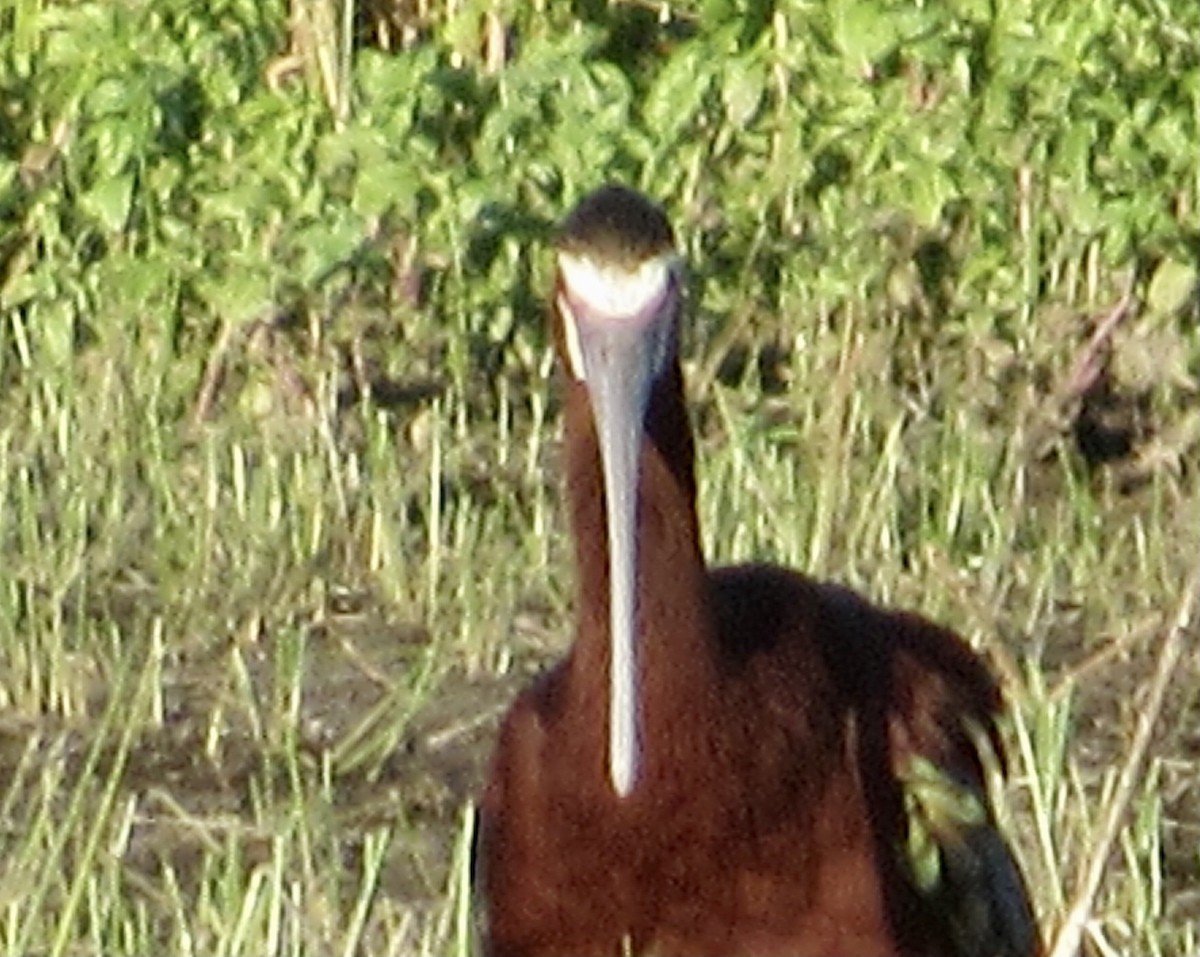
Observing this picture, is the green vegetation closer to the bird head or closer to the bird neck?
the bird neck

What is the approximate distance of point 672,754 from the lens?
547cm

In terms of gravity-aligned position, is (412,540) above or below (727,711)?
below

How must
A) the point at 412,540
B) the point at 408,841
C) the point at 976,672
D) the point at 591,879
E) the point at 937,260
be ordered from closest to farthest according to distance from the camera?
the point at 591,879 < the point at 976,672 < the point at 408,841 < the point at 412,540 < the point at 937,260

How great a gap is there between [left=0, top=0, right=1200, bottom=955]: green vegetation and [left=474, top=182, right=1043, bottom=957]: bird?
103cm

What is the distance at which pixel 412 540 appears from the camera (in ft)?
26.2

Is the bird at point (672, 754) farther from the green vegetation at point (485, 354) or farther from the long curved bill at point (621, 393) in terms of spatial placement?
the green vegetation at point (485, 354)

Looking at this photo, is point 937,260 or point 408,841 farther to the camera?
point 937,260

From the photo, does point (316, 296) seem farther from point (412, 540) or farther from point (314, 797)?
point (314, 797)

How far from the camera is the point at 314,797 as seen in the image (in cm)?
679

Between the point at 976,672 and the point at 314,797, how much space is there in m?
1.15

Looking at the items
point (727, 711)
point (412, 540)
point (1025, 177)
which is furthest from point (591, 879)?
point (1025, 177)

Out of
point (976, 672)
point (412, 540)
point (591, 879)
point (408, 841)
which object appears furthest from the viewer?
point (412, 540)

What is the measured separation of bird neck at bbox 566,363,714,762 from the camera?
217 inches

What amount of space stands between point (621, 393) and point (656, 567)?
25 cm
